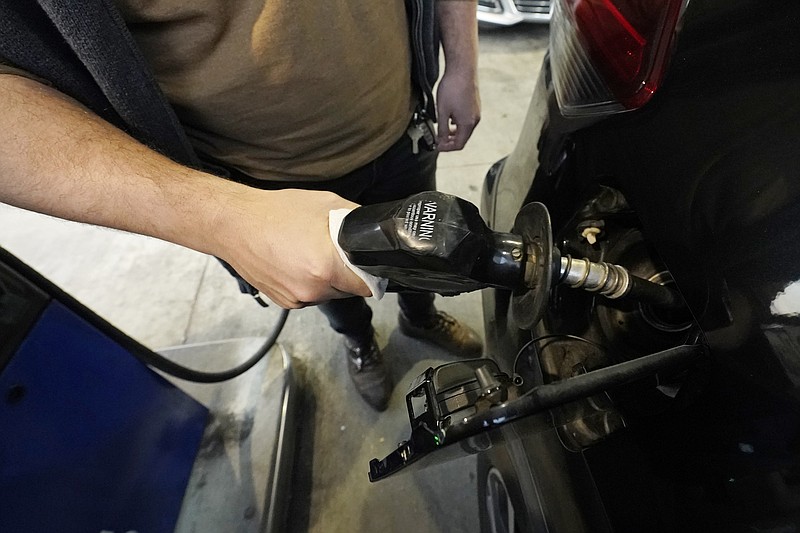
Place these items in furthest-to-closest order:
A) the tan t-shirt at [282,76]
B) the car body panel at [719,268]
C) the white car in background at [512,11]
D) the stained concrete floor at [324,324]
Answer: the white car in background at [512,11], the stained concrete floor at [324,324], the tan t-shirt at [282,76], the car body panel at [719,268]

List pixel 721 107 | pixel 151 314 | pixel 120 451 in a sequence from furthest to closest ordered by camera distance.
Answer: pixel 151 314, pixel 120 451, pixel 721 107

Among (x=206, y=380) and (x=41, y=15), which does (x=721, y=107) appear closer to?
(x=41, y=15)

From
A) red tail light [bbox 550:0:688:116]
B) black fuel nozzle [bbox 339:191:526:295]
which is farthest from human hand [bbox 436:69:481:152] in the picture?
black fuel nozzle [bbox 339:191:526:295]

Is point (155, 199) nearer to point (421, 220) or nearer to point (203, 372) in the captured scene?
point (421, 220)

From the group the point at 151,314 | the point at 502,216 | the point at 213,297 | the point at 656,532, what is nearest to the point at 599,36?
the point at 502,216

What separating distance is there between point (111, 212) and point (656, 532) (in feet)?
1.90

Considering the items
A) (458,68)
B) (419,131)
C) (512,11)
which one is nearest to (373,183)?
(419,131)

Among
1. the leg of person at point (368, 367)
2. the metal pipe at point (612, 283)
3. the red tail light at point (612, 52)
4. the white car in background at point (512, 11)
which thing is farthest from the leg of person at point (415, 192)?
the white car in background at point (512, 11)

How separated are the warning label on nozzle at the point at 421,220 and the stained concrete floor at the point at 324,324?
2.78 ft

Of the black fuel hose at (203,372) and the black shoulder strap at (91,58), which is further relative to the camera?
the black fuel hose at (203,372)

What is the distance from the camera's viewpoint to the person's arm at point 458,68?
2.70ft

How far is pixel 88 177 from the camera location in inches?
18.2

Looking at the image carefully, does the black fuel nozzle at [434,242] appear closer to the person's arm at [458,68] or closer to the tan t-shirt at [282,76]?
the tan t-shirt at [282,76]

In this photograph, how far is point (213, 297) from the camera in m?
1.53
